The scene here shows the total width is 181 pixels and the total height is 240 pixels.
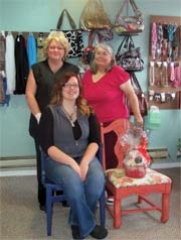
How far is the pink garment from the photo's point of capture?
2.65 meters

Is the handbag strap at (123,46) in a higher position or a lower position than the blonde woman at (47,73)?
higher

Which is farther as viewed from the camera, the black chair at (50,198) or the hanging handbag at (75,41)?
the hanging handbag at (75,41)

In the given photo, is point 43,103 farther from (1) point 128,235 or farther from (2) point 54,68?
(1) point 128,235

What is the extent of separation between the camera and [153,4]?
3709mm

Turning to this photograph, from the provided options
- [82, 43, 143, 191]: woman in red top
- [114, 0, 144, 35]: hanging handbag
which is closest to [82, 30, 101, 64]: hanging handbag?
[114, 0, 144, 35]: hanging handbag

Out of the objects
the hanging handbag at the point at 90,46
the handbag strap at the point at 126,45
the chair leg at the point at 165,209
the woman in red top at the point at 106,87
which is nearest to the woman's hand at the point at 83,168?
the woman in red top at the point at 106,87

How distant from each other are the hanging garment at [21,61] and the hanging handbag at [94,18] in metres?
0.63

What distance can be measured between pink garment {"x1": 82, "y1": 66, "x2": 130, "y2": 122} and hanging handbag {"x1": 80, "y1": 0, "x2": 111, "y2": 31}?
901 mm

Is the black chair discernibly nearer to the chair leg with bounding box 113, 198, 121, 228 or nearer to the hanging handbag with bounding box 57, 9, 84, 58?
the chair leg with bounding box 113, 198, 121, 228

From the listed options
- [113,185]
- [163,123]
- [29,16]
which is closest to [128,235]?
[113,185]

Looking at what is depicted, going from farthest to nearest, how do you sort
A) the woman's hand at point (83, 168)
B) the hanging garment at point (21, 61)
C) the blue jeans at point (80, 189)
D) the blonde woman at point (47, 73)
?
the hanging garment at point (21, 61) → the blonde woman at point (47, 73) → the woman's hand at point (83, 168) → the blue jeans at point (80, 189)

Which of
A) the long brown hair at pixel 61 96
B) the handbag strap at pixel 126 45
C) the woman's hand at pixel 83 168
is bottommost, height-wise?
the woman's hand at pixel 83 168

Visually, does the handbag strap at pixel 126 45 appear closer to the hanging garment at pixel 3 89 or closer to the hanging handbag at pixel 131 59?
the hanging handbag at pixel 131 59

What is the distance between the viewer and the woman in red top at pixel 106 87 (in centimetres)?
264
